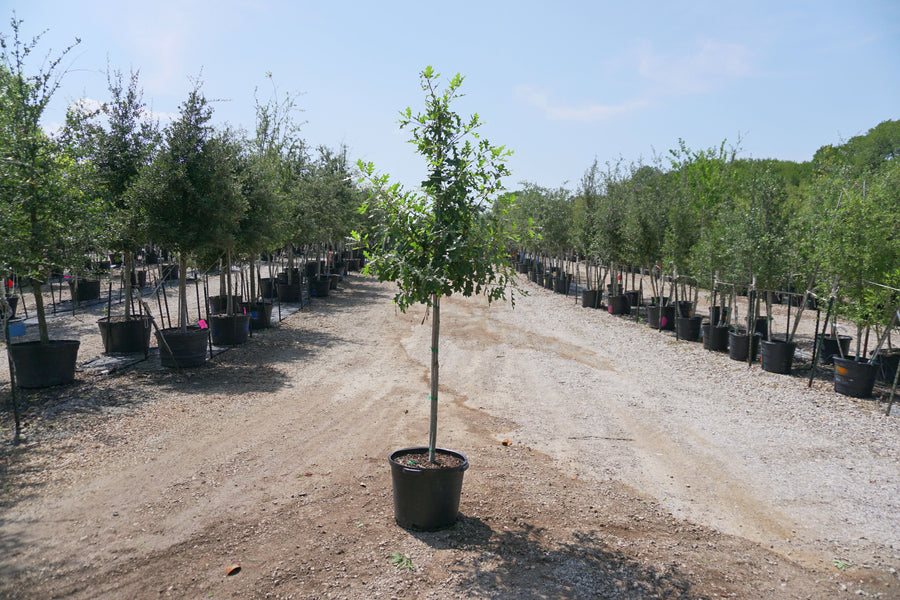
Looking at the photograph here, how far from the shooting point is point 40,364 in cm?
859

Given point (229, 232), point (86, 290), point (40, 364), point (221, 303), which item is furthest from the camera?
point (86, 290)

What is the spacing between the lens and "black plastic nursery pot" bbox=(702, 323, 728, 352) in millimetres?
13609

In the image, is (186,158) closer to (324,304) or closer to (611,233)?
(324,304)

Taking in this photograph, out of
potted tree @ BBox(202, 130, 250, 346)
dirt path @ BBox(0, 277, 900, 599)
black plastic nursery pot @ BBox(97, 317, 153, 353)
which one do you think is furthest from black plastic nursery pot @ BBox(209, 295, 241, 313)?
dirt path @ BBox(0, 277, 900, 599)

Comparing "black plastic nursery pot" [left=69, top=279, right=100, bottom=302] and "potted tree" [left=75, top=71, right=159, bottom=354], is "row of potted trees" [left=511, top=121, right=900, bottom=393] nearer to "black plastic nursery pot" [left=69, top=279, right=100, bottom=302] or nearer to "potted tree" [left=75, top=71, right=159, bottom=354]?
"potted tree" [left=75, top=71, right=159, bottom=354]

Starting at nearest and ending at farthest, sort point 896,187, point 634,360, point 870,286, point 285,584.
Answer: point 285,584, point 870,286, point 896,187, point 634,360

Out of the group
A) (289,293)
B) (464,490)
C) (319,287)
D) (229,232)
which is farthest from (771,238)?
(319,287)

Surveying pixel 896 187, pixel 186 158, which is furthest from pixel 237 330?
pixel 896 187

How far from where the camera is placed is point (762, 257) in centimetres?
1193

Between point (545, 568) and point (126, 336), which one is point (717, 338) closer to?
point (545, 568)

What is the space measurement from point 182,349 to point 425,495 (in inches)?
299

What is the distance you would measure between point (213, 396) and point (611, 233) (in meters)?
15.7

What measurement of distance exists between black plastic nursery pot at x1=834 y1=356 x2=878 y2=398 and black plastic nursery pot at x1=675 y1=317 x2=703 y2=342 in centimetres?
506

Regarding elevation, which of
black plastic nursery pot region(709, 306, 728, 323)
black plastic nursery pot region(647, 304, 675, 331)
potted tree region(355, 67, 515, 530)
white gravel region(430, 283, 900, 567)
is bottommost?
white gravel region(430, 283, 900, 567)
